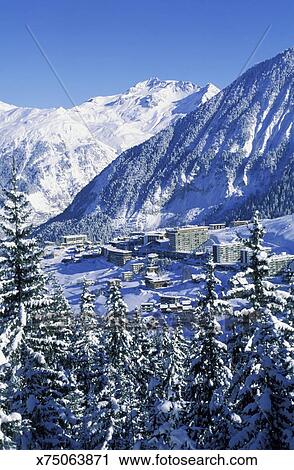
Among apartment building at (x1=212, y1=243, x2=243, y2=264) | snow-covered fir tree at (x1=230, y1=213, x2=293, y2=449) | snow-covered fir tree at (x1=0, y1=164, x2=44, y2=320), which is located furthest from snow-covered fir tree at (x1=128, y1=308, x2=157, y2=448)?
apartment building at (x1=212, y1=243, x2=243, y2=264)

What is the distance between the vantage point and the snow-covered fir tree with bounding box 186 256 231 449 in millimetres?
18469

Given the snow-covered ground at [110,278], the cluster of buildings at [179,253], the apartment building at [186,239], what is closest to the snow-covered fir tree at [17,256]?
the snow-covered ground at [110,278]

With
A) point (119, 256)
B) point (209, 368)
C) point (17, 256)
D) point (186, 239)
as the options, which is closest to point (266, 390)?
point (209, 368)

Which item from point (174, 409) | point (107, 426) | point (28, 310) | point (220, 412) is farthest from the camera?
point (107, 426)

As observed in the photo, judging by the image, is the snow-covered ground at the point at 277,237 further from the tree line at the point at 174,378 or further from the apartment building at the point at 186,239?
the tree line at the point at 174,378

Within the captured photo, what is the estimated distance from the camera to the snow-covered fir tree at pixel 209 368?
18.5m

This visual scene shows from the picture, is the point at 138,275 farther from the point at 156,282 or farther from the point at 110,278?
the point at 156,282

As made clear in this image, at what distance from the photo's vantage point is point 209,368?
19203mm

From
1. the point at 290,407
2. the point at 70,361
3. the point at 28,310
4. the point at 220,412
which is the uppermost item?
the point at 28,310

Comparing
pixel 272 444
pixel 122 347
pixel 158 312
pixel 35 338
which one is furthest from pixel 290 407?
pixel 158 312

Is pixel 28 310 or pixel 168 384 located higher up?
pixel 28 310

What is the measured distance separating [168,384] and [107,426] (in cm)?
399
